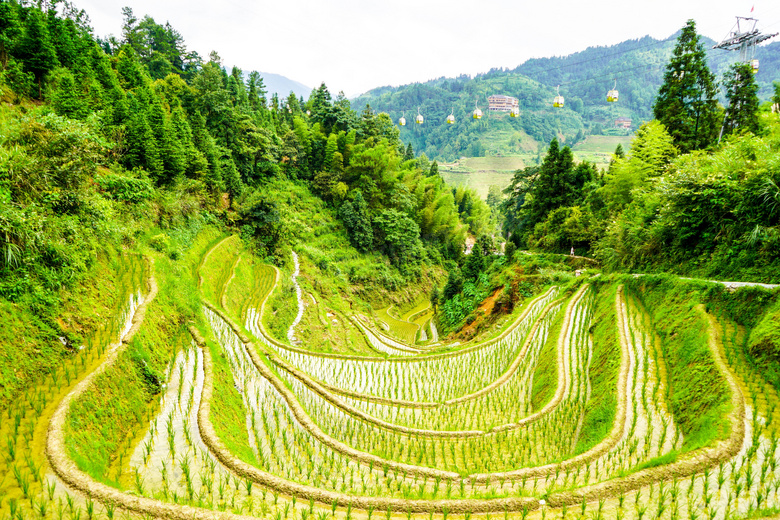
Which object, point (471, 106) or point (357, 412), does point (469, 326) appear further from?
point (471, 106)

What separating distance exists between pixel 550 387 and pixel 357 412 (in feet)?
15.0

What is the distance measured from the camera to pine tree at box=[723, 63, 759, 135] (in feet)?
64.0

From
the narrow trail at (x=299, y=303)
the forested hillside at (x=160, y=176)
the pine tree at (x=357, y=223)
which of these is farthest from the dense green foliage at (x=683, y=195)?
the narrow trail at (x=299, y=303)

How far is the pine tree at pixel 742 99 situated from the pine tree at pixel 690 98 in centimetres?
118

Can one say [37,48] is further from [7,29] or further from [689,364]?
[689,364]

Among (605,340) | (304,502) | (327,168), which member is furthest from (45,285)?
(327,168)

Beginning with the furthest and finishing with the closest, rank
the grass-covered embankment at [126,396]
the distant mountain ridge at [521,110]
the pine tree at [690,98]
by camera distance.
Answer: the distant mountain ridge at [521,110] → the pine tree at [690,98] → the grass-covered embankment at [126,396]

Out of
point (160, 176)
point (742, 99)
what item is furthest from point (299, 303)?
point (742, 99)

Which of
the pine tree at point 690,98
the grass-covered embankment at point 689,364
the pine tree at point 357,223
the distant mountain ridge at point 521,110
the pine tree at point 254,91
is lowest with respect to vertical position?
the grass-covered embankment at point 689,364

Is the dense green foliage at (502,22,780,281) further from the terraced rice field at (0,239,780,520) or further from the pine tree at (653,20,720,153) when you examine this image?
the terraced rice field at (0,239,780,520)

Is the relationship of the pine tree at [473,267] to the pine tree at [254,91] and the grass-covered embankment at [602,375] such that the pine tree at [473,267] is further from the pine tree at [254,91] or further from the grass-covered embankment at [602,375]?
the pine tree at [254,91]

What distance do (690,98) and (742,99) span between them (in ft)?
10.2

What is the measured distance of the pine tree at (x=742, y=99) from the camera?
1950 cm

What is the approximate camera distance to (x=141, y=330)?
7.22 m
